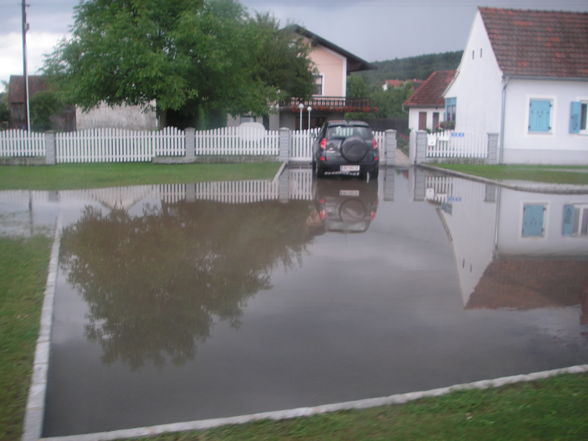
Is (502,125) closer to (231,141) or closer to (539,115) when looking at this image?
(539,115)

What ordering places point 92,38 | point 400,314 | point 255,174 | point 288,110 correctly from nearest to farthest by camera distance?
point 400,314
point 255,174
point 92,38
point 288,110

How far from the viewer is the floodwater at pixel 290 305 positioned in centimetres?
477

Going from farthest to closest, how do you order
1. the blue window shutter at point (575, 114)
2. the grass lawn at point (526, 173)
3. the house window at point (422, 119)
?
the house window at point (422, 119), the blue window shutter at point (575, 114), the grass lawn at point (526, 173)

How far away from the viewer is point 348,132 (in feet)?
64.0

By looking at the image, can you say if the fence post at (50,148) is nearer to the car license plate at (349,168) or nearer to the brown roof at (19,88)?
the car license plate at (349,168)

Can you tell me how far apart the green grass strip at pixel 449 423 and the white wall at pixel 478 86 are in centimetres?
2320

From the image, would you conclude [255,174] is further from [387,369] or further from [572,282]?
[387,369]

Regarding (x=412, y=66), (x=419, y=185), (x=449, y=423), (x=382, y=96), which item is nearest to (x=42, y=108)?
(x=382, y=96)

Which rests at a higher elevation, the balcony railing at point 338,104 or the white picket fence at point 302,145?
the balcony railing at point 338,104

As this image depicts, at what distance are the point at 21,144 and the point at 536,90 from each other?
20.0 m

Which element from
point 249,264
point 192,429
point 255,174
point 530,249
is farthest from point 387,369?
point 255,174

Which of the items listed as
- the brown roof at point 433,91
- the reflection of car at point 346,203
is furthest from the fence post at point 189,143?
the brown roof at point 433,91

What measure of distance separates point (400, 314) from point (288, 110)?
127 feet

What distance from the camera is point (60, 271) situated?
8148mm
